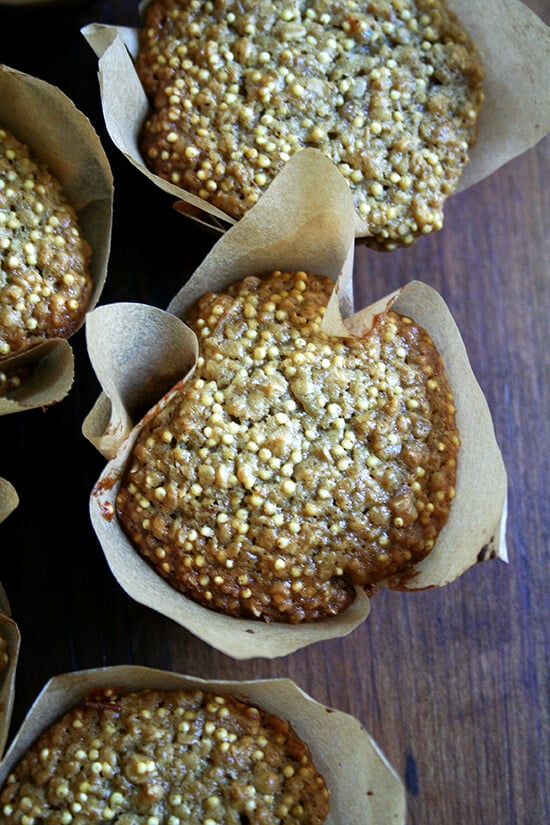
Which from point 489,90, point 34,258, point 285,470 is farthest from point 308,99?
point 285,470

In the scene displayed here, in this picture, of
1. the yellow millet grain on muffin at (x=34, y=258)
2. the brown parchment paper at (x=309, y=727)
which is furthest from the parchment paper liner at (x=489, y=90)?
the brown parchment paper at (x=309, y=727)

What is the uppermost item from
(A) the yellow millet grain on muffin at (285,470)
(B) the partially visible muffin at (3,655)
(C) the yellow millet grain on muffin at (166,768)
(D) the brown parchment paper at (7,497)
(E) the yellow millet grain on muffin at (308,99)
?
(E) the yellow millet grain on muffin at (308,99)

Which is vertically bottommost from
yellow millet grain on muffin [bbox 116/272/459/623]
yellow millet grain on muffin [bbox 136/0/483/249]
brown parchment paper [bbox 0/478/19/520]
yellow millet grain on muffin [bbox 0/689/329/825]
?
yellow millet grain on muffin [bbox 0/689/329/825]

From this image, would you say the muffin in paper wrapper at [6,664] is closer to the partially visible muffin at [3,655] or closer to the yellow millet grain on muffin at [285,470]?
the partially visible muffin at [3,655]

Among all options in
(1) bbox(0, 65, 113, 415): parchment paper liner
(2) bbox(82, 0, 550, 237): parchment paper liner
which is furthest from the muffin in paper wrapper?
(2) bbox(82, 0, 550, 237): parchment paper liner

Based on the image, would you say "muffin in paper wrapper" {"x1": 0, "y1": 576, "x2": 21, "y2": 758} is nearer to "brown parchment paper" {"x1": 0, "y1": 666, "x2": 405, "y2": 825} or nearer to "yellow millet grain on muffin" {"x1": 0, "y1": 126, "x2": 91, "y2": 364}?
"brown parchment paper" {"x1": 0, "y1": 666, "x2": 405, "y2": 825}

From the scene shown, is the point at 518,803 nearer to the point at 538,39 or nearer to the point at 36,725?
the point at 36,725
